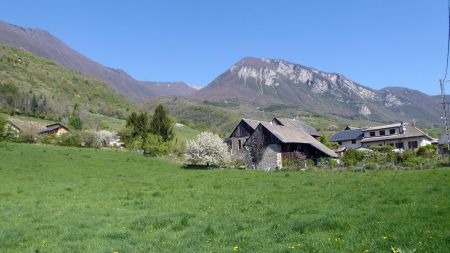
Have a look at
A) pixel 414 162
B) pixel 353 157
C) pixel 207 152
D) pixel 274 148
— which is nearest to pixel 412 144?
pixel 274 148

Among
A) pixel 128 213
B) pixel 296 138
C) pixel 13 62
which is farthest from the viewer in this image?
pixel 13 62

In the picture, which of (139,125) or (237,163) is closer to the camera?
(237,163)

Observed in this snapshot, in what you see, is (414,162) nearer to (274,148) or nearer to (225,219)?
(274,148)

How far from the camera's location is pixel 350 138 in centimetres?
8962

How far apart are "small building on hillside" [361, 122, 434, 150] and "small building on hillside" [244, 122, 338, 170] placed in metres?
31.8

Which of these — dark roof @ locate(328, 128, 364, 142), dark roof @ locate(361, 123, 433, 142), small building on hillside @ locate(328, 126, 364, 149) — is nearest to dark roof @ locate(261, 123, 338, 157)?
dark roof @ locate(361, 123, 433, 142)

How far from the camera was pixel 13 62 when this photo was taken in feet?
562

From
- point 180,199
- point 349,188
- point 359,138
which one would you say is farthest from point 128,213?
point 359,138

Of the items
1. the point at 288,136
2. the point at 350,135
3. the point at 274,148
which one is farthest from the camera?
the point at 350,135

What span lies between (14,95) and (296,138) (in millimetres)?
95687

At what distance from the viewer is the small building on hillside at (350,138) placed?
3457 inches

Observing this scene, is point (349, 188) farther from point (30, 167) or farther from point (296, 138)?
point (296, 138)

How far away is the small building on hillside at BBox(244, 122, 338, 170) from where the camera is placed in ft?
176

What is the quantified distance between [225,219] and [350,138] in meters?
81.1
